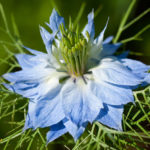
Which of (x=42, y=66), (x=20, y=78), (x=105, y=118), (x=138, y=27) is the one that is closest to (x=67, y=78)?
(x=42, y=66)

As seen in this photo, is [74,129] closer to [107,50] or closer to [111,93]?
[111,93]

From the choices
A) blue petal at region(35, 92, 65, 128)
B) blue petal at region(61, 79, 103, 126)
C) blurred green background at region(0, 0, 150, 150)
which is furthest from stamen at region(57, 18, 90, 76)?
blurred green background at region(0, 0, 150, 150)

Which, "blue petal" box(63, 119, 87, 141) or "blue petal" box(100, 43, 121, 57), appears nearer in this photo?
"blue petal" box(63, 119, 87, 141)

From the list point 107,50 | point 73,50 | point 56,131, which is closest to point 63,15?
point 107,50

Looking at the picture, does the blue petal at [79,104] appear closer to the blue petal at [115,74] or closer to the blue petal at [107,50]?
the blue petal at [115,74]

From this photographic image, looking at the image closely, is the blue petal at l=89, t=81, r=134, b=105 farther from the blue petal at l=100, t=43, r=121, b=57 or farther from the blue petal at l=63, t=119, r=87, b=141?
the blue petal at l=100, t=43, r=121, b=57

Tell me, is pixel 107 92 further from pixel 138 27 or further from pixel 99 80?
pixel 138 27

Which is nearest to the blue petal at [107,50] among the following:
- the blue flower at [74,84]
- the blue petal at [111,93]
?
the blue flower at [74,84]
